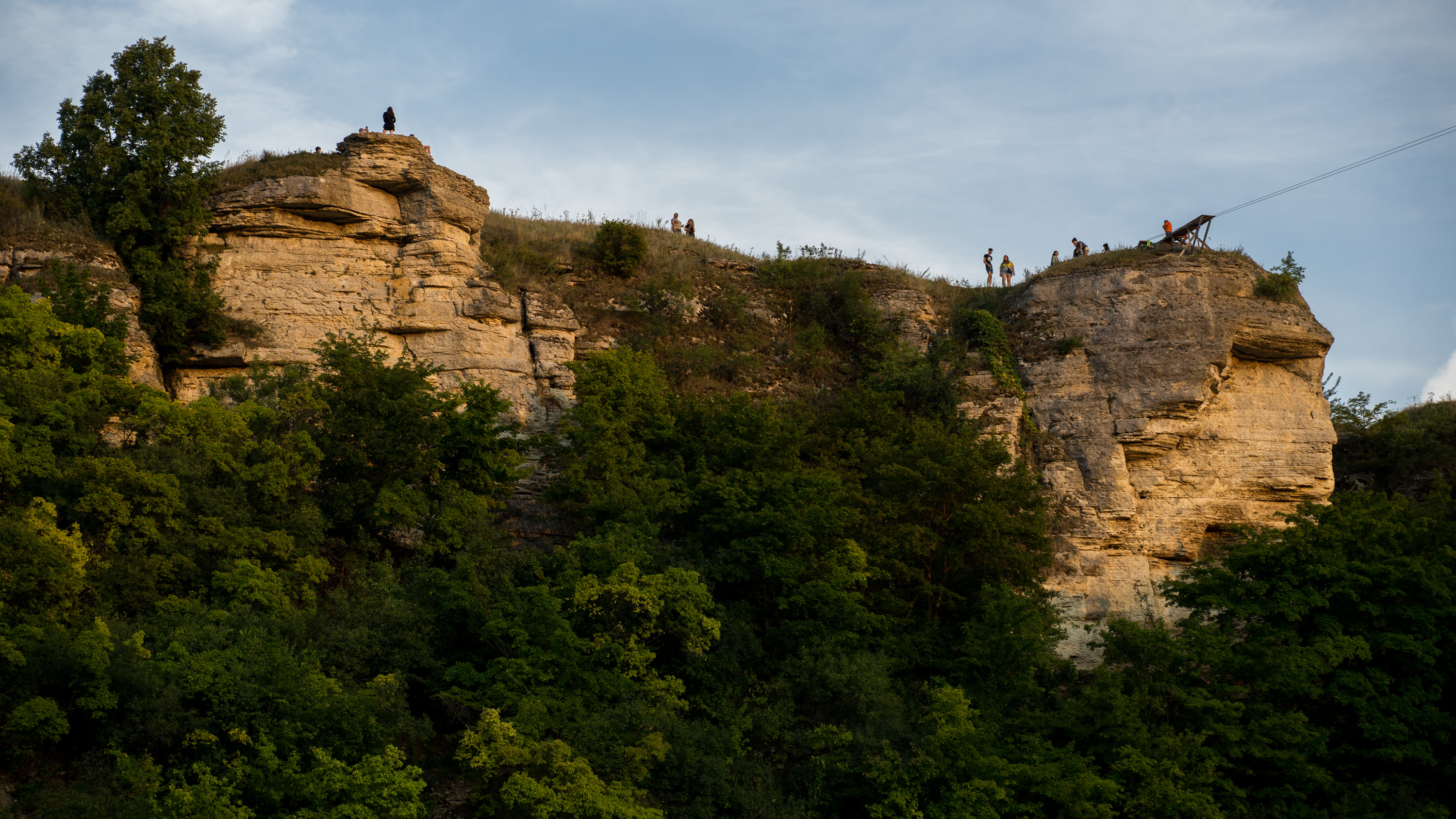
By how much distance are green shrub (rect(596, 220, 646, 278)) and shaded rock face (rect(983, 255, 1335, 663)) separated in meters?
10.5

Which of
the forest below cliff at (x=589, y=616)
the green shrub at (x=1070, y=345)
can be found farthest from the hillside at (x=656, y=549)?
the green shrub at (x=1070, y=345)

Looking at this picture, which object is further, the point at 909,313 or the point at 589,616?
the point at 909,313

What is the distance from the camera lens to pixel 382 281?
2683 cm

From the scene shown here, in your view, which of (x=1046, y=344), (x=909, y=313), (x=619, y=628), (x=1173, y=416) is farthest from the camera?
(x=909, y=313)

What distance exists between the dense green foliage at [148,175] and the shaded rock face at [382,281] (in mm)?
639

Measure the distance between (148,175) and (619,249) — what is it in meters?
11.3

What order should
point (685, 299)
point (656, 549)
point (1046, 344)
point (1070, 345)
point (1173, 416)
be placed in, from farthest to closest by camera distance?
1. point (685, 299)
2. point (1046, 344)
3. point (1070, 345)
4. point (1173, 416)
5. point (656, 549)

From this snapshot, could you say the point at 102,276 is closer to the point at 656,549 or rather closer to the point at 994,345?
the point at 656,549

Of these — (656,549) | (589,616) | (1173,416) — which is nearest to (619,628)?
(589,616)

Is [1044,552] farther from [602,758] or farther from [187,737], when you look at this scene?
[187,737]

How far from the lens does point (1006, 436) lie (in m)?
27.7

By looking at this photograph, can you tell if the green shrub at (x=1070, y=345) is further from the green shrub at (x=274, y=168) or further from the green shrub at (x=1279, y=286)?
the green shrub at (x=274, y=168)

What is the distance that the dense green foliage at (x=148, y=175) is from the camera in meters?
24.4

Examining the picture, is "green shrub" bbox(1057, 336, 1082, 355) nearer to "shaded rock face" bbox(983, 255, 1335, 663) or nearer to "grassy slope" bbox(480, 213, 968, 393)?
"shaded rock face" bbox(983, 255, 1335, 663)
